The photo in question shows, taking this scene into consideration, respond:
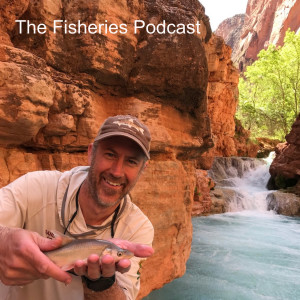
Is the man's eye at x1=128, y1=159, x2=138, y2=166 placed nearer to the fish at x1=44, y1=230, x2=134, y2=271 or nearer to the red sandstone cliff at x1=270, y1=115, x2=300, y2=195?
the fish at x1=44, y1=230, x2=134, y2=271

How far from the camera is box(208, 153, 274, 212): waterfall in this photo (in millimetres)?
15125

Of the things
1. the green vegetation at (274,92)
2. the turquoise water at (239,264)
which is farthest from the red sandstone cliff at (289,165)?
the green vegetation at (274,92)

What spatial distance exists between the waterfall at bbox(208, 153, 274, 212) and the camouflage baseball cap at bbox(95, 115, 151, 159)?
14.0 meters

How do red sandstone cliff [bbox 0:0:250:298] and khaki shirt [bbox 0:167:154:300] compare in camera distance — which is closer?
khaki shirt [bbox 0:167:154:300]

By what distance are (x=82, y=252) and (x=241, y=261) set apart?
7.06 metres

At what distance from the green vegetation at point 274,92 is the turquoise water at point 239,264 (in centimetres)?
1718

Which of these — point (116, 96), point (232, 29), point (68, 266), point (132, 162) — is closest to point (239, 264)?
point (116, 96)

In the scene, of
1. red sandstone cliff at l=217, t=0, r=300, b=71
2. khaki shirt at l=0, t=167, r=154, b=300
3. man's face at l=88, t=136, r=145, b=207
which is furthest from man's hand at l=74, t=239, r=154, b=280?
red sandstone cliff at l=217, t=0, r=300, b=71

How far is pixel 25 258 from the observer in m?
1.13

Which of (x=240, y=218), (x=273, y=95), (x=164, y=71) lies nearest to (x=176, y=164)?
(x=164, y=71)

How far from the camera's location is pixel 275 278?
248 inches

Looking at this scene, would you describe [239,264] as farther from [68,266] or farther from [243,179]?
[243,179]

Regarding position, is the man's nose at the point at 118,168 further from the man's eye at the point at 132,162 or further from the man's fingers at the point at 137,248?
the man's fingers at the point at 137,248

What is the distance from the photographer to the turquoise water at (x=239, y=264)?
5473 millimetres
